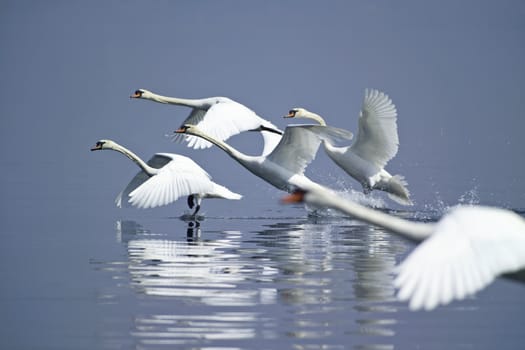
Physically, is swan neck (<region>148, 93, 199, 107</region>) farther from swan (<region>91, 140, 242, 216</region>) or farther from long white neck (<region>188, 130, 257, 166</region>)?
long white neck (<region>188, 130, 257, 166</region>)

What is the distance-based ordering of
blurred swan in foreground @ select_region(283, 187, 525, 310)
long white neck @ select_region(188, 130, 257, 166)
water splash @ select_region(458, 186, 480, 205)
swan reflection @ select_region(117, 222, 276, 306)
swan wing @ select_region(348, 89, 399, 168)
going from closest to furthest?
1. blurred swan in foreground @ select_region(283, 187, 525, 310)
2. swan reflection @ select_region(117, 222, 276, 306)
3. long white neck @ select_region(188, 130, 257, 166)
4. swan wing @ select_region(348, 89, 399, 168)
5. water splash @ select_region(458, 186, 480, 205)

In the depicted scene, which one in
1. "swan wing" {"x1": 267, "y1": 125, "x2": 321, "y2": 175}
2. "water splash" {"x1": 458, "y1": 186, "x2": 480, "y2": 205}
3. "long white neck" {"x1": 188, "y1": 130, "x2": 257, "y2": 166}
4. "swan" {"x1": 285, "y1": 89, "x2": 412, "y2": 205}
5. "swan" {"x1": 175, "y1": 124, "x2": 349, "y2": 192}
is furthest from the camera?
"water splash" {"x1": 458, "y1": 186, "x2": 480, "y2": 205}

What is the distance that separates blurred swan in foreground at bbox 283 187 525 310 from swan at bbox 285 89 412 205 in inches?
395

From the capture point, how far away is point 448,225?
25.3 ft

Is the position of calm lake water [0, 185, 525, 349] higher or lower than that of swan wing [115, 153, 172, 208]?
lower

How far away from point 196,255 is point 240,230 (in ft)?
9.80

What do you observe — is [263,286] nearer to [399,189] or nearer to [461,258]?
[461,258]

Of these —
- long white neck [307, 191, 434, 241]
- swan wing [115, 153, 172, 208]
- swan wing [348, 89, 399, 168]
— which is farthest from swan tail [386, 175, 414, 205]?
long white neck [307, 191, 434, 241]

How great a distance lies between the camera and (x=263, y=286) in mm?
11078

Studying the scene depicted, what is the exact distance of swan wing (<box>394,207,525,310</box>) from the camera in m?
7.06

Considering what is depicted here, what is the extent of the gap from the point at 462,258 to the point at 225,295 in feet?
11.8

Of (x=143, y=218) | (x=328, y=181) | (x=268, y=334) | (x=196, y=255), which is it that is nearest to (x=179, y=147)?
(x=328, y=181)

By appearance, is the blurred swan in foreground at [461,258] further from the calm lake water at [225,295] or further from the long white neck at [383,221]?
the calm lake water at [225,295]

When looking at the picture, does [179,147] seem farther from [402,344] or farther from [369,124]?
[402,344]
